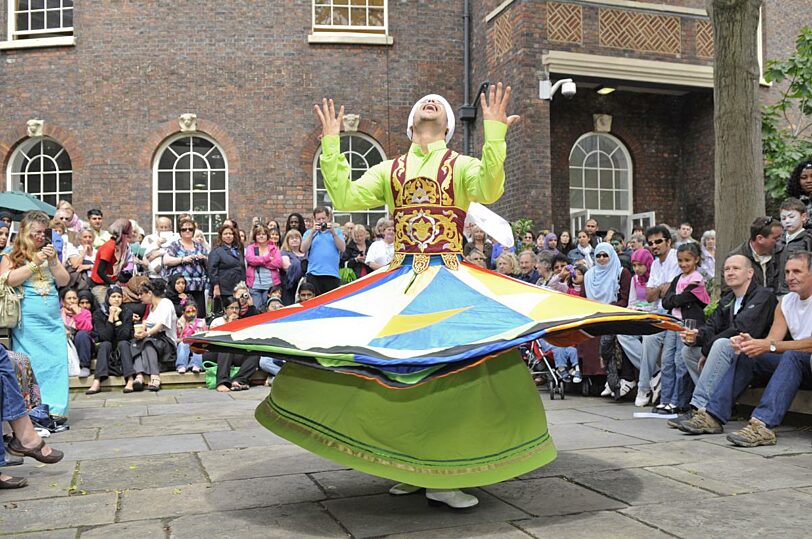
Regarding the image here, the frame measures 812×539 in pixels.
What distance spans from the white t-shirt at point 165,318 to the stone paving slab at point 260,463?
182 inches

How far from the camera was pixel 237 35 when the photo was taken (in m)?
16.0

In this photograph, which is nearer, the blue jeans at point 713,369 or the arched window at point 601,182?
the blue jeans at point 713,369

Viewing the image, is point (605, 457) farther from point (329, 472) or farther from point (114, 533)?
point (114, 533)

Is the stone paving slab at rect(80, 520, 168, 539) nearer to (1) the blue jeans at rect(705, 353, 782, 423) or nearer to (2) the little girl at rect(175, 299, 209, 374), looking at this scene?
(1) the blue jeans at rect(705, 353, 782, 423)

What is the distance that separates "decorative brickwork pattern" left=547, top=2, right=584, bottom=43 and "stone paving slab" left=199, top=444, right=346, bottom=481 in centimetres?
1102

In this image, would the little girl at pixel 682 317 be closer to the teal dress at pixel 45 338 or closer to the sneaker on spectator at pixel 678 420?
the sneaker on spectator at pixel 678 420

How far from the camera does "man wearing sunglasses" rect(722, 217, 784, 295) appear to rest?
21.7ft

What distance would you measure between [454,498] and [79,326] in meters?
7.33

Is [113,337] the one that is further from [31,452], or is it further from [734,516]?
[734,516]

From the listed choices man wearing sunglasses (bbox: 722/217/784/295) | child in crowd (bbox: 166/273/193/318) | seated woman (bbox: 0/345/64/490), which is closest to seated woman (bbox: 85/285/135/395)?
child in crowd (bbox: 166/273/193/318)

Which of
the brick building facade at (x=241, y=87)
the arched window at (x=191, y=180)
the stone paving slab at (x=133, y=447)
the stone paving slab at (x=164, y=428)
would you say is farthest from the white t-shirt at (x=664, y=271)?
the arched window at (x=191, y=180)

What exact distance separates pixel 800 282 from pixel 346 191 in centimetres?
338

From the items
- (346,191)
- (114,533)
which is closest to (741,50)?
(346,191)

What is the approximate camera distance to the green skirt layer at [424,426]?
3.79m
